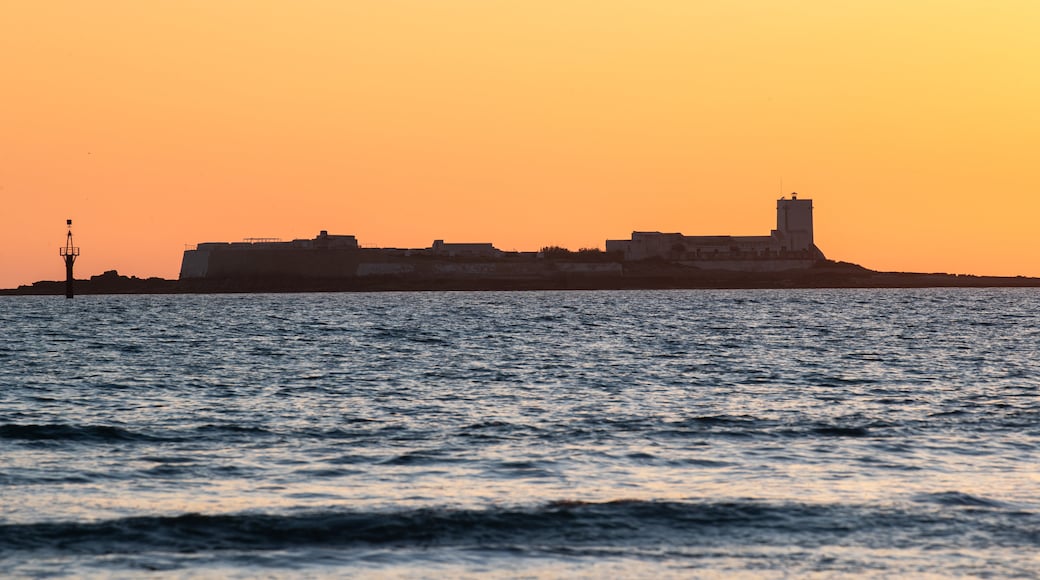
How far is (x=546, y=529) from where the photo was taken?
14.9 m

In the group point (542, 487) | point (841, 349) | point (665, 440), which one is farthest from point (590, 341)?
point (542, 487)

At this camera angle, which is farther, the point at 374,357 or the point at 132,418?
the point at 374,357

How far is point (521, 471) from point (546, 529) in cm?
404

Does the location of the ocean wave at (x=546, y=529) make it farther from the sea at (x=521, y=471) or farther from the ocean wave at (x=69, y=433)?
the ocean wave at (x=69, y=433)

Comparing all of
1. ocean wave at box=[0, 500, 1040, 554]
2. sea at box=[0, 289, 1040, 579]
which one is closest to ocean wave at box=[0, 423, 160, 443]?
sea at box=[0, 289, 1040, 579]

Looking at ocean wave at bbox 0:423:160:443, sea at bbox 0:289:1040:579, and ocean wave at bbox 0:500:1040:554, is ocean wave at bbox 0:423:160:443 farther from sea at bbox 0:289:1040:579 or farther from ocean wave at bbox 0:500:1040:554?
ocean wave at bbox 0:500:1040:554

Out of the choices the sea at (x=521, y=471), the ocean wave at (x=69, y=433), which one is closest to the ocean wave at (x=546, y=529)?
the sea at (x=521, y=471)

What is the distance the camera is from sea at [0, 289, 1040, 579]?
13.6 meters

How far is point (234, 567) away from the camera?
13125mm

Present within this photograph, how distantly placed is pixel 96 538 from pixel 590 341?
149 feet

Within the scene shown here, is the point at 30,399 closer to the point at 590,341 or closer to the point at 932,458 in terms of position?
the point at 932,458

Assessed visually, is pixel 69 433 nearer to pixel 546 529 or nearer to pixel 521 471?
pixel 521 471

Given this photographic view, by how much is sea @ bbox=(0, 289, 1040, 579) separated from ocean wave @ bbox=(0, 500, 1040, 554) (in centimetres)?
5

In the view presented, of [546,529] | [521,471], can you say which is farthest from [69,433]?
[546,529]
